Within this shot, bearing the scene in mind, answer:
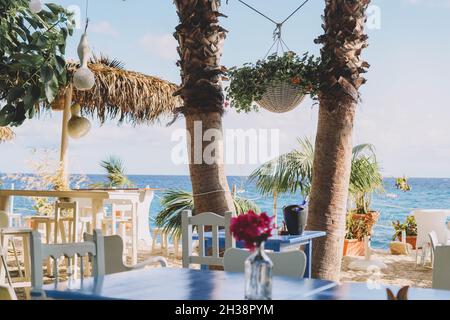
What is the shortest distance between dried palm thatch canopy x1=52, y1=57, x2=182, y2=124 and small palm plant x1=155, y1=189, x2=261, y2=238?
174 centimetres

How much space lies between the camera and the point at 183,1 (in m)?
5.57

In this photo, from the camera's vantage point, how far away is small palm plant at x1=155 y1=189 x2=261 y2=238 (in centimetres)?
799

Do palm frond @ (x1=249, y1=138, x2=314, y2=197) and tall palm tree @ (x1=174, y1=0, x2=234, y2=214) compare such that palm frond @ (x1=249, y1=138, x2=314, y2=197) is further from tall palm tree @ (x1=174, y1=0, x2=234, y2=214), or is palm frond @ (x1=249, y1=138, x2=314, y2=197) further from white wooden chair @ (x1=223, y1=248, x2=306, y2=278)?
white wooden chair @ (x1=223, y1=248, x2=306, y2=278)

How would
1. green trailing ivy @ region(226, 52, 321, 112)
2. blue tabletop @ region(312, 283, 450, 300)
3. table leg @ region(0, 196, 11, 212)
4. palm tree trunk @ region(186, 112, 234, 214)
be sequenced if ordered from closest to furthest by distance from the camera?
blue tabletop @ region(312, 283, 450, 300)
green trailing ivy @ region(226, 52, 321, 112)
palm tree trunk @ region(186, 112, 234, 214)
table leg @ region(0, 196, 11, 212)

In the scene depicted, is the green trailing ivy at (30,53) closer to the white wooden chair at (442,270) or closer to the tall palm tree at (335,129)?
the tall palm tree at (335,129)

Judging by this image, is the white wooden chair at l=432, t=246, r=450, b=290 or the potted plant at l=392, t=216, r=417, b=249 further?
the potted plant at l=392, t=216, r=417, b=249

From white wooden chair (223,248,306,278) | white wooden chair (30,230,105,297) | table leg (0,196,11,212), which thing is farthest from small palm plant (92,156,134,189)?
white wooden chair (223,248,306,278)

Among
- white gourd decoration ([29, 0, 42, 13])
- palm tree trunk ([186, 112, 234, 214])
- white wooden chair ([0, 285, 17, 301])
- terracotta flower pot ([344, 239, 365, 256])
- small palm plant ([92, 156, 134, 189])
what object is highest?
white gourd decoration ([29, 0, 42, 13])

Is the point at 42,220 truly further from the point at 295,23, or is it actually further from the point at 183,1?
the point at 295,23

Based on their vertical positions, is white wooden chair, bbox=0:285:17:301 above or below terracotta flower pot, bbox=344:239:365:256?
above

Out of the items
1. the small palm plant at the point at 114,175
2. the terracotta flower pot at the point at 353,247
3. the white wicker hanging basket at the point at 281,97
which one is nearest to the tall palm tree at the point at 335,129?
the white wicker hanging basket at the point at 281,97

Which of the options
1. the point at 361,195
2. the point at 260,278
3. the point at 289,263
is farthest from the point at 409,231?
the point at 260,278

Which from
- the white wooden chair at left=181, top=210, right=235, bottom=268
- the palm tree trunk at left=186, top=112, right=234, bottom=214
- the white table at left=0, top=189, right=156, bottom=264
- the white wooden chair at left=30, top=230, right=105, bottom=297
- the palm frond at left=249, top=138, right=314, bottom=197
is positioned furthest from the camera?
the palm frond at left=249, top=138, right=314, bottom=197
